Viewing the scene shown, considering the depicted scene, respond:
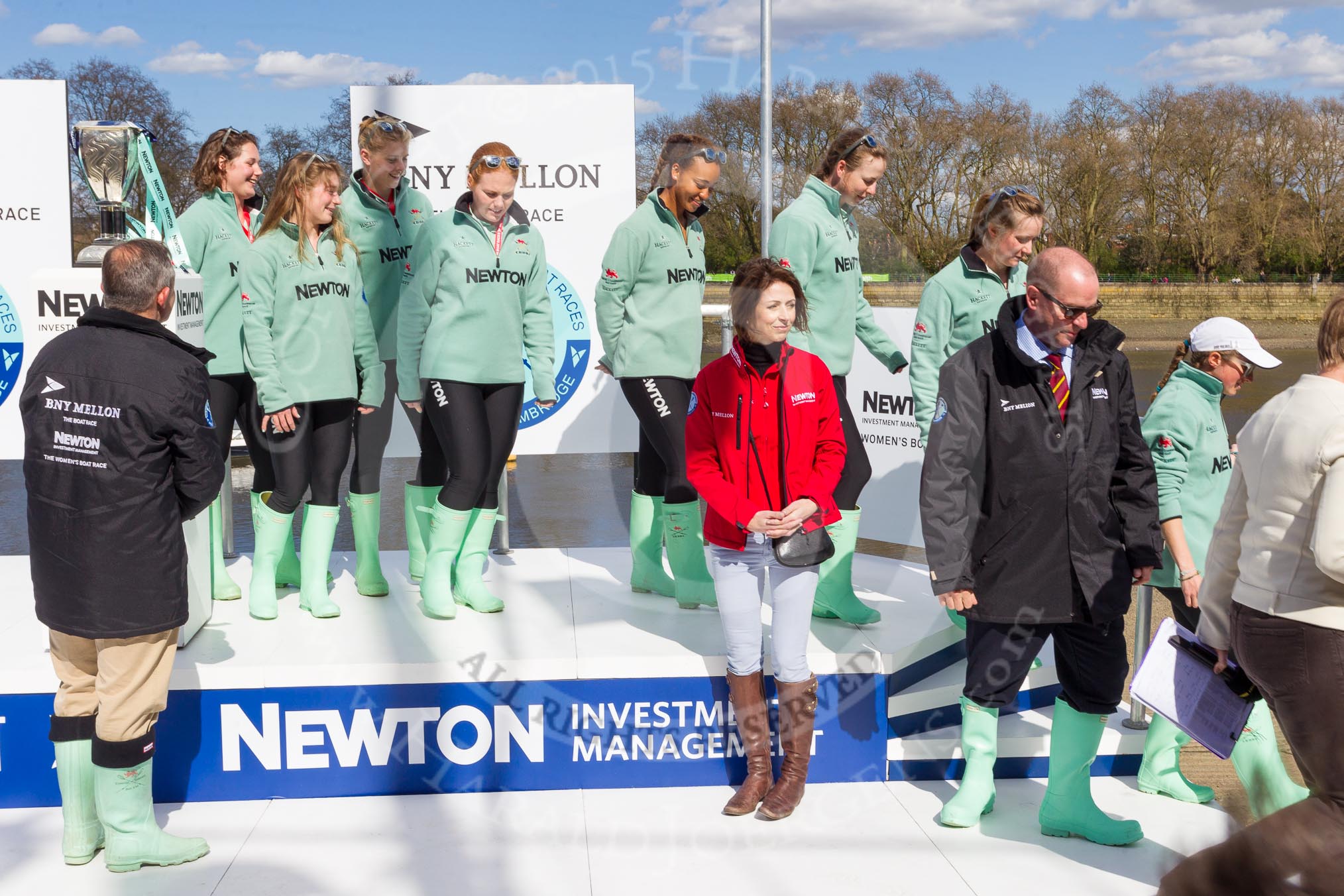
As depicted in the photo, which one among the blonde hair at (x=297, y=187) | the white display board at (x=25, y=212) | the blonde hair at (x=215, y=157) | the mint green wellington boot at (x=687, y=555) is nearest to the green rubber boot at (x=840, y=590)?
the mint green wellington boot at (x=687, y=555)

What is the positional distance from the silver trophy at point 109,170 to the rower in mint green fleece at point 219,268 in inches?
9.5

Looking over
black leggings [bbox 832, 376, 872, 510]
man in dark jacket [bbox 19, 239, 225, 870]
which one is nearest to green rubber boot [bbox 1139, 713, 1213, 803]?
black leggings [bbox 832, 376, 872, 510]

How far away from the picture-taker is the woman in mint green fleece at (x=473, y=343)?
12.5 feet

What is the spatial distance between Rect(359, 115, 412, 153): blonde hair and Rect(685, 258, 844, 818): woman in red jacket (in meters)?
1.52

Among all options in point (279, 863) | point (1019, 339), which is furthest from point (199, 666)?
point (1019, 339)

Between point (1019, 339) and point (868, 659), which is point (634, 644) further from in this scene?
point (1019, 339)

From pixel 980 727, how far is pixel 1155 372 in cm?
3080

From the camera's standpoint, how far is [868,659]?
140 inches

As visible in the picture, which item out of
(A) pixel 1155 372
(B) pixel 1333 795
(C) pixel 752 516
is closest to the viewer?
(B) pixel 1333 795

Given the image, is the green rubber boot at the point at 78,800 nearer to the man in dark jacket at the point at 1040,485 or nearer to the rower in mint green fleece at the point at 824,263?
the man in dark jacket at the point at 1040,485

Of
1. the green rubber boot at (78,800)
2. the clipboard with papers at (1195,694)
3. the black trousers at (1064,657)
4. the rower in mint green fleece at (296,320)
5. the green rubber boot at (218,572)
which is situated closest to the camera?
the clipboard with papers at (1195,694)

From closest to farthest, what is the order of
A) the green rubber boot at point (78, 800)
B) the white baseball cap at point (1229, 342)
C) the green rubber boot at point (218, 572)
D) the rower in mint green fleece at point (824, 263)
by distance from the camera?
1. the green rubber boot at point (78, 800)
2. the white baseball cap at point (1229, 342)
3. the rower in mint green fleece at point (824, 263)
4. the green rubber boot at point (218, 572)

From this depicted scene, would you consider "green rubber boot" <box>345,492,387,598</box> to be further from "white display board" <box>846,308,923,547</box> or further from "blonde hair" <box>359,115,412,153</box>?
"white display board" <box>846,308,923,547</box>

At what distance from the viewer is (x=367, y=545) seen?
432 cm
